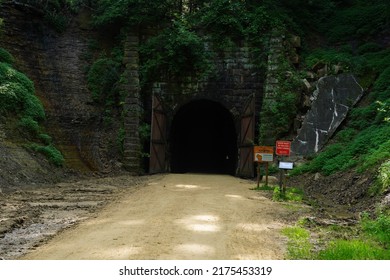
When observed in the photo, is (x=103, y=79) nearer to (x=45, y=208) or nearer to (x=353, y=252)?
(x=45, y=208)

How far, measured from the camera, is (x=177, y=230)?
252 inches

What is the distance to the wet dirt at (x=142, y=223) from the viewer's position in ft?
17.3

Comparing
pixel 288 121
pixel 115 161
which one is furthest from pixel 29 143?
pixel 288 121

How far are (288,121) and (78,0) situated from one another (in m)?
12.4

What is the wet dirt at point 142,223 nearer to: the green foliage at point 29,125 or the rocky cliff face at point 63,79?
the green foliage at point 29,125

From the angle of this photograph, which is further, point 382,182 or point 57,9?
point 57,9

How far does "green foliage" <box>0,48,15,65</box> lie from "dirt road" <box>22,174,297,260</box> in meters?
9.20

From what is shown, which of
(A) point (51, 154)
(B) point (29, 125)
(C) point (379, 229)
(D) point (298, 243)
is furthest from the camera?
(B) point (29, 125)

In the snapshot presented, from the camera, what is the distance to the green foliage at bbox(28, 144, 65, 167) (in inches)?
540

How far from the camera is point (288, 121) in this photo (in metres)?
16.8

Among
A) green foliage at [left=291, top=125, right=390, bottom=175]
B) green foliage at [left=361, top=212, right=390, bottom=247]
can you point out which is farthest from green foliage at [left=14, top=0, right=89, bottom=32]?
green foliage at [left=361, top=212, right=390, bottom=247]

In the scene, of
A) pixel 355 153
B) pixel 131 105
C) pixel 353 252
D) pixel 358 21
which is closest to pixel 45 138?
pixel 131 105

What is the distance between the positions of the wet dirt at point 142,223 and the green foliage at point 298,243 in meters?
0.14

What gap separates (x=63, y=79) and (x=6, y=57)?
2607mm
